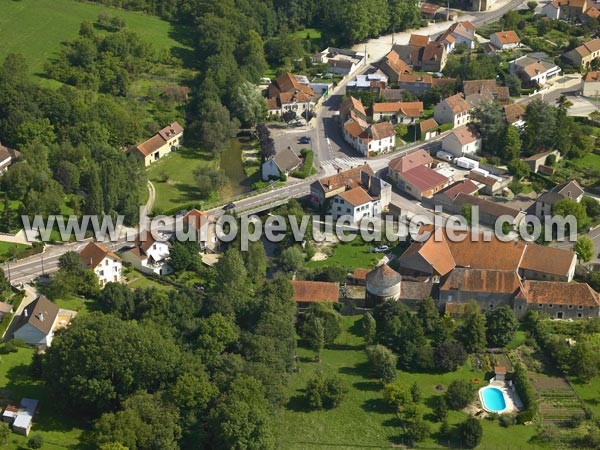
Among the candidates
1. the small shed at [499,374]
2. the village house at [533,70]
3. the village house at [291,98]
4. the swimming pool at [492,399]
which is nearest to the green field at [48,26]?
the village house at [291,98]

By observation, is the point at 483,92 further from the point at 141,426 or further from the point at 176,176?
the point at 141,426

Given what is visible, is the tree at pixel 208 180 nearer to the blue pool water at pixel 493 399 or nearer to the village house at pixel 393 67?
the village house at pixel 393 67

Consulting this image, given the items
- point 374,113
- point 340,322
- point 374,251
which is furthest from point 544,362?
point 374,113

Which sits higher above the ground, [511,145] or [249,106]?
[249,106]

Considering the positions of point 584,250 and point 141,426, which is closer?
point 141,426

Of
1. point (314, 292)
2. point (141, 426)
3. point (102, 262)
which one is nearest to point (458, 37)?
Result: point (314, 292)
